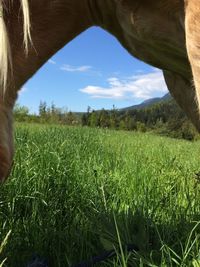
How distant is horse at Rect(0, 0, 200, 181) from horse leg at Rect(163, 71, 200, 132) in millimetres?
248

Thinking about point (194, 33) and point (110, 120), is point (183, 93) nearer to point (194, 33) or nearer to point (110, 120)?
point (194, 33)

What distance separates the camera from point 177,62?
1.90 m

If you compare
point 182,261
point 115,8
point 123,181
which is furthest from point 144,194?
point 115,8

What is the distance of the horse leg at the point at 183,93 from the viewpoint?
217 centimetres

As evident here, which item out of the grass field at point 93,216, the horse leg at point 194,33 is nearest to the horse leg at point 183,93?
the grass field at point 93,216

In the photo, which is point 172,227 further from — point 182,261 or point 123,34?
point 123,34

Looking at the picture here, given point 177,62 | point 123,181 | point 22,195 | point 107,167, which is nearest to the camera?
point 177,62

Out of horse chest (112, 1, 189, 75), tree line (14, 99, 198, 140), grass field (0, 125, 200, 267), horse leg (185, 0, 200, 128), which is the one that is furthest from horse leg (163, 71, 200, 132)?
tree line (14, 99, 198, 140)

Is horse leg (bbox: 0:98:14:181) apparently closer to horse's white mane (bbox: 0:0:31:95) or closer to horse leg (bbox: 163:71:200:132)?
horse's white mane (bbox: 0:0:31:95)

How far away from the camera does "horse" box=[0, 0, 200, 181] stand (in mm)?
1642

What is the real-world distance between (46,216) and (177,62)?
1409mm

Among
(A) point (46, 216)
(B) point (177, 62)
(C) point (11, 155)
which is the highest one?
(B) point (177, 62)

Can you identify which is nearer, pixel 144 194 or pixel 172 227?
pixel 172 227

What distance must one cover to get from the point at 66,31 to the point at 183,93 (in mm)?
657
